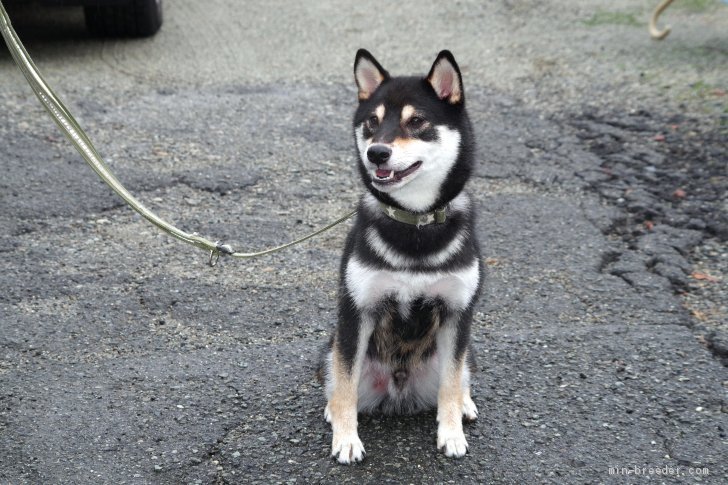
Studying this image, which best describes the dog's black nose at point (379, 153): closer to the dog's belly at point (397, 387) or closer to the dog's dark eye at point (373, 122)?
the dog's dark eye at point (373, 122)

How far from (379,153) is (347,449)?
1.13m

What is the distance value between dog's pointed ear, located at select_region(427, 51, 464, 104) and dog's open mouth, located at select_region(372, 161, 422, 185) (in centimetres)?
31

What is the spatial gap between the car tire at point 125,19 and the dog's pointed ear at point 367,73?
4840mm

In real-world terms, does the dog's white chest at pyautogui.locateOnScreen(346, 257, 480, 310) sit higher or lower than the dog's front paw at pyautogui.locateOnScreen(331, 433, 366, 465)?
higher

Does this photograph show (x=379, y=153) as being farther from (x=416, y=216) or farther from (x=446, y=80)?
(x=446, y=80)

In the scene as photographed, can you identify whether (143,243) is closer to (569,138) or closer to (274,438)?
(274,438)

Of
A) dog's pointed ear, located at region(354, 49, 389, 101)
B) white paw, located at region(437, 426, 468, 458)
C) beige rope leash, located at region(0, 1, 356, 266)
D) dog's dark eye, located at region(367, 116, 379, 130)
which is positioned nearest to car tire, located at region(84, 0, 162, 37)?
beige rope leash, located at region(0, 1, 356, 266)

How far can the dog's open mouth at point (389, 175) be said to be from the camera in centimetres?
306

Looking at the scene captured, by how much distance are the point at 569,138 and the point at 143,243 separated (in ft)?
10.6

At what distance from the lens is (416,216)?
126 inches

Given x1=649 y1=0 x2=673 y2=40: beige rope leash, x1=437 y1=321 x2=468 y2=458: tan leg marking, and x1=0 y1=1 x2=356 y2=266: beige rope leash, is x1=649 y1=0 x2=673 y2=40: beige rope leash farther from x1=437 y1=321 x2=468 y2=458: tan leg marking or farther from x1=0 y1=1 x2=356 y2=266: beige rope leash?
x1=437 y1=321 x2=468 y2=458: tan leg marking

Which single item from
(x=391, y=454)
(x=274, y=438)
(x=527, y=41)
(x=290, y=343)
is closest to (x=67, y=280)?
(x=290, y=343)

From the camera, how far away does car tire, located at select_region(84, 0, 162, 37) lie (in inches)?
305

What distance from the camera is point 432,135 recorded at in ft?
10.3
